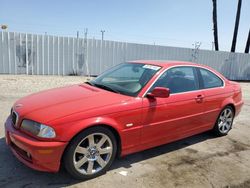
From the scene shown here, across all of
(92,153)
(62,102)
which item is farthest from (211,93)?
(62,102)

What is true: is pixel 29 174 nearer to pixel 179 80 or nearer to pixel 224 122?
pixel 179 80

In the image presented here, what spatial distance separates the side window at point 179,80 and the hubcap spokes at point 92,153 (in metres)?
1.18

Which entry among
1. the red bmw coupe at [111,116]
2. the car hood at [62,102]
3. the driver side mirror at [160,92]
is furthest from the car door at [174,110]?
the car hood at [62,102]

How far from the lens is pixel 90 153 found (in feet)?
10.1

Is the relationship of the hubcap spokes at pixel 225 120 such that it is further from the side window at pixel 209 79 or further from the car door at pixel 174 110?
the car door at pixel 174 110

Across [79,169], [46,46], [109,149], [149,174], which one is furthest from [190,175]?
[46,46]

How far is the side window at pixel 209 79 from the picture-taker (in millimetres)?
4491

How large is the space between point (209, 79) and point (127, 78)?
1740 millimetres

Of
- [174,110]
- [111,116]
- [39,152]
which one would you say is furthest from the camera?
[174,110]

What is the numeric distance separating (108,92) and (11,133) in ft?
4.67

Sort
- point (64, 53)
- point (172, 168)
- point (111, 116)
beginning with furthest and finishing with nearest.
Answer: point (64, 53), point (172, 168), point (111, 116)

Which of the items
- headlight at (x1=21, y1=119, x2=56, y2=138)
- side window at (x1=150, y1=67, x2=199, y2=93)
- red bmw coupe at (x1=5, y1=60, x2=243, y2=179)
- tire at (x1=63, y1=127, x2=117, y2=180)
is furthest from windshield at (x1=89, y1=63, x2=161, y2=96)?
headlight at (x1=21, y1=119, x2=56, y2=138)

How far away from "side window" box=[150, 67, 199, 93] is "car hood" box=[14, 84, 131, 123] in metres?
0.80

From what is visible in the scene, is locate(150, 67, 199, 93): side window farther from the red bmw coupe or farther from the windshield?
the windshield
